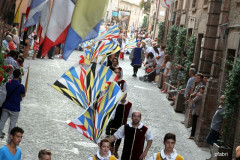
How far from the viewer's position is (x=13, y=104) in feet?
40.1

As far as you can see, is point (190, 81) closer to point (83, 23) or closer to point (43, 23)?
point (43, 23)

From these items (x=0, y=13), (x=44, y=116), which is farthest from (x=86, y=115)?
(x=44, y=116)

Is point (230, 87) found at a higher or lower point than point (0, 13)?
lower

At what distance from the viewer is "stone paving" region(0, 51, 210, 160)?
13.0 meters

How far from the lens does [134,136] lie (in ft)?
34.6

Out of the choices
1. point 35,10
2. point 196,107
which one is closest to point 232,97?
point 196,107

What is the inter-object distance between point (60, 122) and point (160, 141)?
2.61 m

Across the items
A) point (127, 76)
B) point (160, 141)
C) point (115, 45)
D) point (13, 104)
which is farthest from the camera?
point (127, 76)

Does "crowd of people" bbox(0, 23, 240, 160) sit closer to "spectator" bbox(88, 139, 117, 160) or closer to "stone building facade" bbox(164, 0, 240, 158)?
"spectator" bbox(88, 139, 117, 160)

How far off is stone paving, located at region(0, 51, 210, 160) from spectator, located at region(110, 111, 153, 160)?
197 centimetres

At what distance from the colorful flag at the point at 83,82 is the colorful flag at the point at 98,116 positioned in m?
0.55

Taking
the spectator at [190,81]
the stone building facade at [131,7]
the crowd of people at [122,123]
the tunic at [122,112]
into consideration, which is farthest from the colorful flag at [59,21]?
the stone building facade at [131,7]

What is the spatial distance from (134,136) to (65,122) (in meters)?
5.78

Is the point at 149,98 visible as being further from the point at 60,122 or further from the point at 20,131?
the point at 20,131
